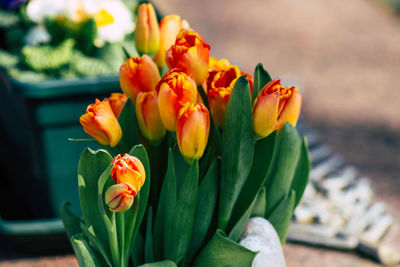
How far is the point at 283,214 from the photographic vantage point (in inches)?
28.9

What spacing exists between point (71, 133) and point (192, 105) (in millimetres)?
695

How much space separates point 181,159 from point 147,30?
18 cm

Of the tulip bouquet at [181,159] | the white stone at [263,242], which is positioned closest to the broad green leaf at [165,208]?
the tulip bouquet at [181,159]

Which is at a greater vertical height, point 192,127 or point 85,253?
point 192,127

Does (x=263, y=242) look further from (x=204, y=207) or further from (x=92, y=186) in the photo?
(x=92, y=186)

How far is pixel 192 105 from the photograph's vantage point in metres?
0.58

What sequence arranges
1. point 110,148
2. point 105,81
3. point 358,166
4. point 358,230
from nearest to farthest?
1. point 110,148
2. point 105,81
3. point 358,230
4. point 358,166

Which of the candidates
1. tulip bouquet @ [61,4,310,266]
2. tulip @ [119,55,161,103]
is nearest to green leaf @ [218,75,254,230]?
tulip bouquet @ [61,4,310,266]

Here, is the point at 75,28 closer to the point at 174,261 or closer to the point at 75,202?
the point at 75,202

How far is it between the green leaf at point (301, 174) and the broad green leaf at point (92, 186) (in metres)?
0.28

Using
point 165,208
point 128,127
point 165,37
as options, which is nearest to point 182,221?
point 165,208

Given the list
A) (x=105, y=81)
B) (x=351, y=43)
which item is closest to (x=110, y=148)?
(x=105, y=81)

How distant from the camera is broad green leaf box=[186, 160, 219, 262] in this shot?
67 centimetres

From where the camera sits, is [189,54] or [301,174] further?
[301,174]
